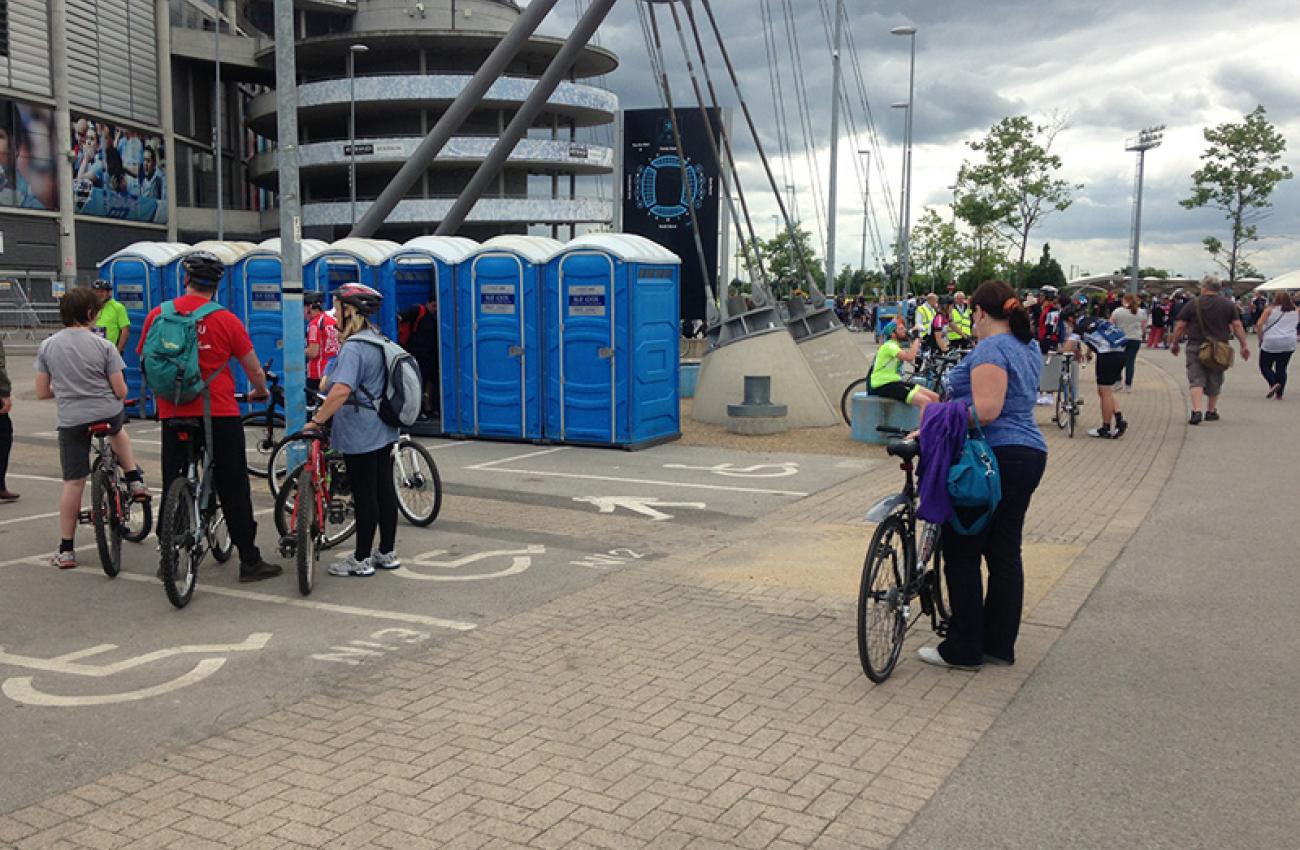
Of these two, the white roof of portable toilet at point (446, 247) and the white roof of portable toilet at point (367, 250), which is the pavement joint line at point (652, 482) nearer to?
the white roof of portable toilet at point (446, 247)

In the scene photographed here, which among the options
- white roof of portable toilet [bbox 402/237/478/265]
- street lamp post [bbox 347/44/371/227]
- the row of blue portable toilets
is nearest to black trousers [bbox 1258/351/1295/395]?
the row of blue portable toilets

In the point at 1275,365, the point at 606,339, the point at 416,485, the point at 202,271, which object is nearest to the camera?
the point at 202,271

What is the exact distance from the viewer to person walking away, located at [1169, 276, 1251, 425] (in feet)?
45.8

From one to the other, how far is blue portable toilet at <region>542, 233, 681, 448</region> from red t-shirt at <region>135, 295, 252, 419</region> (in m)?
6.11

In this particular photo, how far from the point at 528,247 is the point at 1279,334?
11.2 meters

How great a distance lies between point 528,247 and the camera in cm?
1295

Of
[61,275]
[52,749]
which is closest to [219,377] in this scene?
[52,749]

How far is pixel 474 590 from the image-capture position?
6613 mm

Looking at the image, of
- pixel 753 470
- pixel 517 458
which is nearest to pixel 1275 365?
pixel 753 470

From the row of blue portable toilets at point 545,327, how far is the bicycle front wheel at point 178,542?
6.67m

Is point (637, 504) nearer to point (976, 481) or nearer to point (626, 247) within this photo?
point (626, 247)

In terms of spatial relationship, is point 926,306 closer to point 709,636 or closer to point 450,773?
point 709,636

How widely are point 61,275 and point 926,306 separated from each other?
117 ft

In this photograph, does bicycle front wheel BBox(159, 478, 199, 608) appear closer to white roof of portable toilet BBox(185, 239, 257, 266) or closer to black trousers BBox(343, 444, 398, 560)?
black trousers BBox(343, 444, 398, 560)
